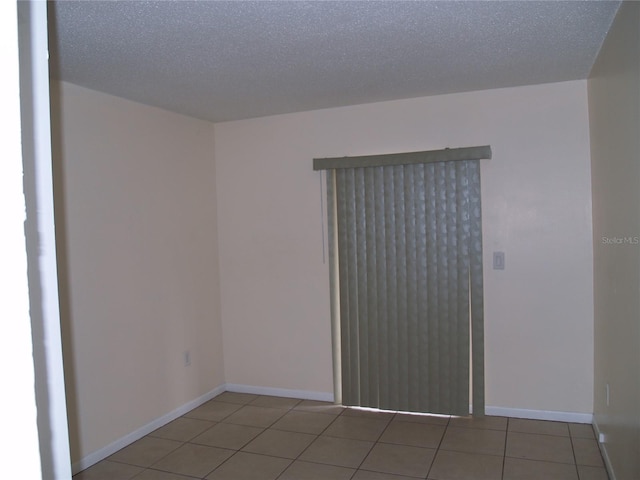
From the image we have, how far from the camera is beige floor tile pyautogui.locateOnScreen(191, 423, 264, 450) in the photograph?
137 inches

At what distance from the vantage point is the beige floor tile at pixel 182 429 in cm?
363

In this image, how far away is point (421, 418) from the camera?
3.82 metres

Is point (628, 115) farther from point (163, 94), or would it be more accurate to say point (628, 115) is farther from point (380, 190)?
point (163, 94)

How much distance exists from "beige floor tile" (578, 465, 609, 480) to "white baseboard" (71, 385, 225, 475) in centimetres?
280

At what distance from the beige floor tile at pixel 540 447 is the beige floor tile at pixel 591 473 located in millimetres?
88

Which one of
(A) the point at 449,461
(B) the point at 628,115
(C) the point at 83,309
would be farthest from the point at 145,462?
(B) the point at 628,115

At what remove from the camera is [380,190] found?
3.91m

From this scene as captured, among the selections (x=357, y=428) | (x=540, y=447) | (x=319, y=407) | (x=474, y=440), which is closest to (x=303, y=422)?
(x=319, y=407)

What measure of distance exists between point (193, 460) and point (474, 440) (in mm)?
1832

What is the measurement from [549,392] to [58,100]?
3757mm

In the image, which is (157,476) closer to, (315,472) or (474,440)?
(315,472)

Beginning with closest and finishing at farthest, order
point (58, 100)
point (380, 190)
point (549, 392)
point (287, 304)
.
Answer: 1. point (58, 100)
2. point (549, 392)
3. point (380, 190)
4. point (287, 304)

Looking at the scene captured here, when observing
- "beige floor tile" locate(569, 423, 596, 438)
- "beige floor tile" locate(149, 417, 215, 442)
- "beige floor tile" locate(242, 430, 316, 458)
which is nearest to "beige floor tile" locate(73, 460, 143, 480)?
"beige floor tile" locate(149, 417, 215, 442)

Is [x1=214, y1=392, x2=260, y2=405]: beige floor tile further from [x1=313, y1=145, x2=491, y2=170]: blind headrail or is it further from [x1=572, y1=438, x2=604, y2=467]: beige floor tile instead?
[x1=572, y1=438, x2=604, y2=467]: beige floor tile
